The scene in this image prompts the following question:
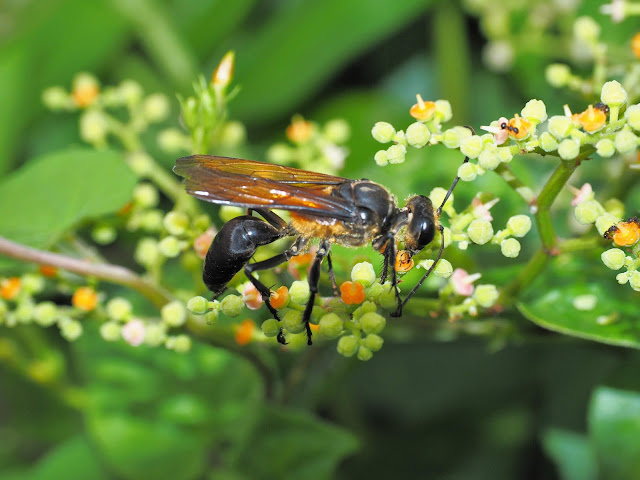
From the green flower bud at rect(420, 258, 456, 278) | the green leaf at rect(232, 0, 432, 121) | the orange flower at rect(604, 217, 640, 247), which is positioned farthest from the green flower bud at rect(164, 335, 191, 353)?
the green leaf at rect(232, 0, 432, 121)

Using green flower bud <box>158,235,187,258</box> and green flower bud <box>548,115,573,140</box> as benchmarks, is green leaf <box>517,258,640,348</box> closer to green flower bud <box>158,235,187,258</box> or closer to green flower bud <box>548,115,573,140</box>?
green flower bud <box>548,115,573,140</box>

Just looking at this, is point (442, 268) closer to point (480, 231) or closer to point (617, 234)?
point (480, 231)

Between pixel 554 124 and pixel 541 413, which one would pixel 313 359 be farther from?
pixel 554 124

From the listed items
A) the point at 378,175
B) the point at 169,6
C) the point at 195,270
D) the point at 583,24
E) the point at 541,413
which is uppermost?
the point at 169,6

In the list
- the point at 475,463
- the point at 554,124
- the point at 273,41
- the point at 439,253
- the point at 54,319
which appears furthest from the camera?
the point at 273,41

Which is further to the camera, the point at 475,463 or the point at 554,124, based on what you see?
the point at 475,463

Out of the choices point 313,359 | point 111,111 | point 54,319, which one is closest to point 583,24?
point 313,359
